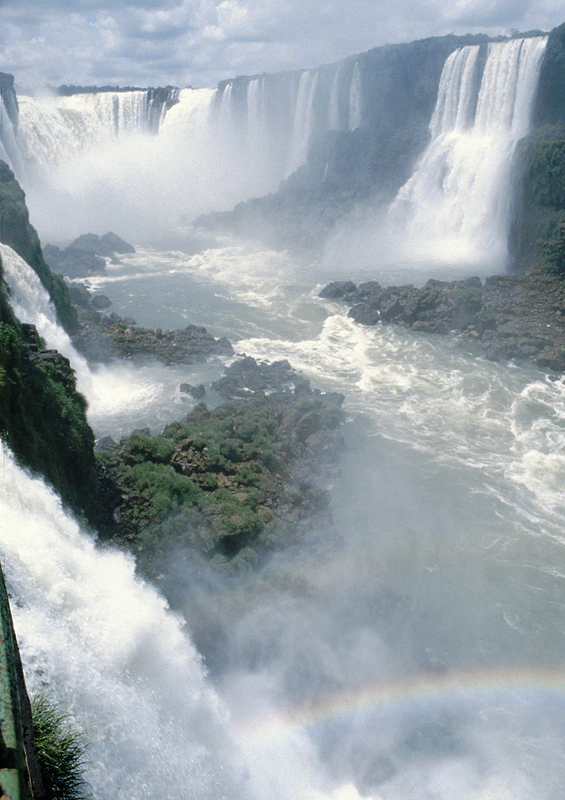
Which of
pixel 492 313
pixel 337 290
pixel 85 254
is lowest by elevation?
pixel 492 313

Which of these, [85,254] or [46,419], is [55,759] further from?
[85,254]

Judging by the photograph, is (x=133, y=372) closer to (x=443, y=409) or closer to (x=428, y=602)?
(x=443, y=409)

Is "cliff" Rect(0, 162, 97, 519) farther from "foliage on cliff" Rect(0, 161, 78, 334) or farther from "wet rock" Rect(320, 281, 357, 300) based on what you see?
"wet rock" Rect(320, 281, 357, 300)

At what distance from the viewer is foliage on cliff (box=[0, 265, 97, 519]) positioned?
1017cm

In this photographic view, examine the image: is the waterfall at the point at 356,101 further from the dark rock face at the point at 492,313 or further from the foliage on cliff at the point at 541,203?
the dark rock face at the point at 492,313

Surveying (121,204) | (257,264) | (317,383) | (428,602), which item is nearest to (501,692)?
(428,602)

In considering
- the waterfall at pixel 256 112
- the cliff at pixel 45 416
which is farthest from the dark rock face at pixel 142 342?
the waterfall at pixel 256 112

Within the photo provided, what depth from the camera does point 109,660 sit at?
813 cm

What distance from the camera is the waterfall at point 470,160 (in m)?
33.9

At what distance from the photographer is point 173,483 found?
515 inches

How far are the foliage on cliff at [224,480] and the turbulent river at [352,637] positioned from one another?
2.12ft

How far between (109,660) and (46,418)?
5149 millimetres

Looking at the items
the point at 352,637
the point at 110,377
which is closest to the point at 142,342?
the point at 110,377

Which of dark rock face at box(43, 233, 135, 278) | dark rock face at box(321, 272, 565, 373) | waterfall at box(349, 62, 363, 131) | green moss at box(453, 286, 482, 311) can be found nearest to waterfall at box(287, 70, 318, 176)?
waterfall at box(349, 62, 363, 131)
